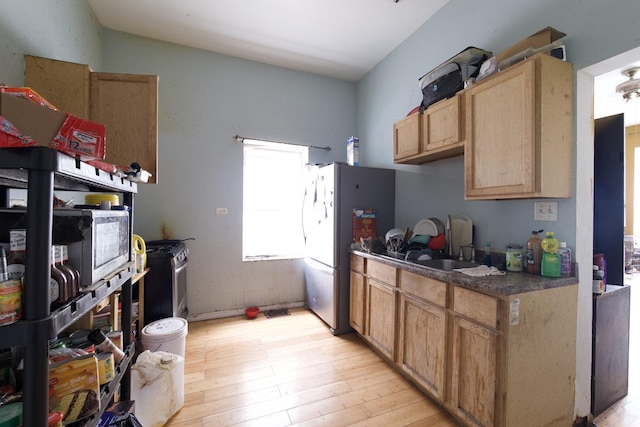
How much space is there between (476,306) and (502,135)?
1.01 meters

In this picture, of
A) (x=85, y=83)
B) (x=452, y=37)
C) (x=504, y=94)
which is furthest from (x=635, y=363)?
(x=85, y=83)

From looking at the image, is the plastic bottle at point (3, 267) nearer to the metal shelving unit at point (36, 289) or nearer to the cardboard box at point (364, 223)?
the metal shelving unit at point (36, 289)

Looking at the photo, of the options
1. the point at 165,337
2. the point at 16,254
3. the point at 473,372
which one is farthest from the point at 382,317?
the point at 16,254

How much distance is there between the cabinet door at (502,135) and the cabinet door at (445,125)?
93 millimetres

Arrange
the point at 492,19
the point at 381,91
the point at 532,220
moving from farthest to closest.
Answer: the point at 381,91, the point at 492,19, the point at 532,220

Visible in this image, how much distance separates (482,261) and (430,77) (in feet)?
4.90

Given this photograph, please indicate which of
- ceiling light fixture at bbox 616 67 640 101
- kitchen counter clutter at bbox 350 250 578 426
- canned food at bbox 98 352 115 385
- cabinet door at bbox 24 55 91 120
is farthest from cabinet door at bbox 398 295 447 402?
ceiling light fixture at bbox 616 67 640 101

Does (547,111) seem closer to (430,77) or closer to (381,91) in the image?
(430,77)

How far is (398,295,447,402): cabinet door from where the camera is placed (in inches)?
65.8

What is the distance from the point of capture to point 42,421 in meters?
0.65

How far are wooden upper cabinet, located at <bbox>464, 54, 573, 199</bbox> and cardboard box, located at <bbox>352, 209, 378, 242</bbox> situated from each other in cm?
126

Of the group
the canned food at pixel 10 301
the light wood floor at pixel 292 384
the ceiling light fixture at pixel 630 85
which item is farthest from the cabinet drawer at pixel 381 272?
the ceiling light fixture at pixel 630 85

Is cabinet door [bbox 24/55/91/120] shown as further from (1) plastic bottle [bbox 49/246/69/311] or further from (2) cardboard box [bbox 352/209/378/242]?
(2) cardboard box [bbox 352/209/378/242]

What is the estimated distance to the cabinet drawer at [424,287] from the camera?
1.67 metres
